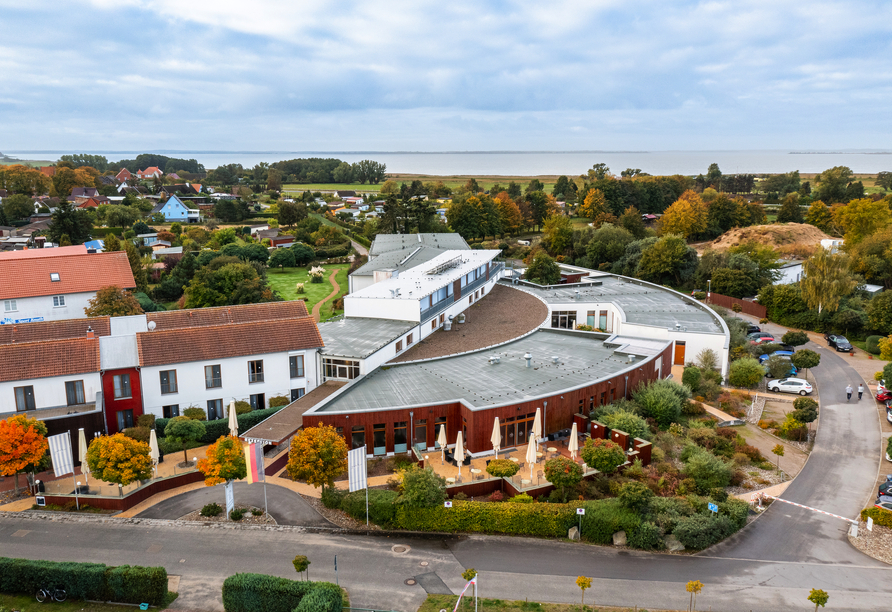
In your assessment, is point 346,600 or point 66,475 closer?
point 346,600

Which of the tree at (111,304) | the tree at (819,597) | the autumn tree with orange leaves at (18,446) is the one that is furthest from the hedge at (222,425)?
the tree at (819,597)

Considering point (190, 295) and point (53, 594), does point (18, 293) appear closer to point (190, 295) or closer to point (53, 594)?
point (190, 295)

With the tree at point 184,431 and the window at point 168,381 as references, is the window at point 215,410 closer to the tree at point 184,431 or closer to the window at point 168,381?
the window at point 168,381

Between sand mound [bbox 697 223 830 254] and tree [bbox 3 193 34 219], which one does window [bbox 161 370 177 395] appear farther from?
tree [bbox 3 193 34 219]

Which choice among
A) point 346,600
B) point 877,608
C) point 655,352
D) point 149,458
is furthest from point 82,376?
point 877,608

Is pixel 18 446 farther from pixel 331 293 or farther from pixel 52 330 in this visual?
pixel 331 293

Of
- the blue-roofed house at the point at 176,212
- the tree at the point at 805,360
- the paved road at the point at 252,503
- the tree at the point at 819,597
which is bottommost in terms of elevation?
the paved road at the point at 252,503

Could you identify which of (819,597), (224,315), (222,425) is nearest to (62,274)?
(224,315)
